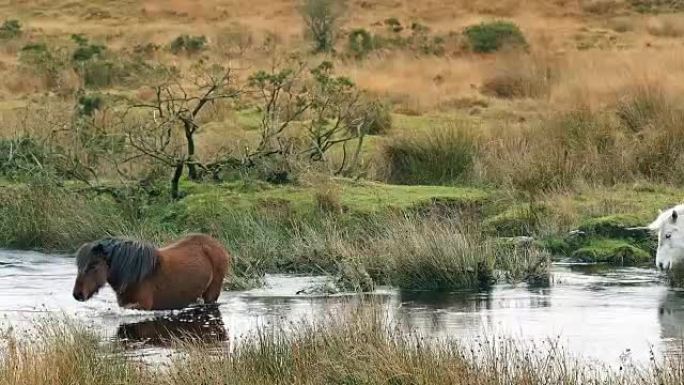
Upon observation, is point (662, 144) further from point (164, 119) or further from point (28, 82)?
point (28, 82)

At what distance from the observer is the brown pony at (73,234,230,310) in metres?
11.6

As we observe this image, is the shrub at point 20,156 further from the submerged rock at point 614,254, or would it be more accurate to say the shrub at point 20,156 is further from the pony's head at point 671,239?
the pony's head at point 671,239

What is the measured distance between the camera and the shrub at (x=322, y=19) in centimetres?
4691

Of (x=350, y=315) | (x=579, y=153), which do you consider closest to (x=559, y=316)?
(x=350, y=315)

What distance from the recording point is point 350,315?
9242 mm

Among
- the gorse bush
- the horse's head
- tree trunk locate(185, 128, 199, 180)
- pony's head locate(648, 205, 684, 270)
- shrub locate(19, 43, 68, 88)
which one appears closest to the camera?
the horse's head

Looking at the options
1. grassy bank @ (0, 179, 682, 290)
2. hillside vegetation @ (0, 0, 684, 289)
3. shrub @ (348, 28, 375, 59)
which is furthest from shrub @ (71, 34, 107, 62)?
grassy bank @ (0, 179, 682, 290)

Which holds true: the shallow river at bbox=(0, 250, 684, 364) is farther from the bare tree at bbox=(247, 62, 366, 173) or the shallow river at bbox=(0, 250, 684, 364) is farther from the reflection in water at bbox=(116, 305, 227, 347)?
the bare tree at bbox=(247, 62, 366, 173)

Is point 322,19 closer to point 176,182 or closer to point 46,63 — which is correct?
point 46,63

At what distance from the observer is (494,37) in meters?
43.2

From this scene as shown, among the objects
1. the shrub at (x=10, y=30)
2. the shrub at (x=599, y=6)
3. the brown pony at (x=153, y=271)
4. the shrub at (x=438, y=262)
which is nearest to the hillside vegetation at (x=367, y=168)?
the shrub at (x=438, y=262)

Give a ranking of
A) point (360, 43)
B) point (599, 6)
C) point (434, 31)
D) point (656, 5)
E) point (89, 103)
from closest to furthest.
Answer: point (89, 103)
point (360, 43)
point (434, 31)
point (599, 6)
point (656, 5)

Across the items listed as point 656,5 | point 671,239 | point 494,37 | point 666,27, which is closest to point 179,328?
point 671,239

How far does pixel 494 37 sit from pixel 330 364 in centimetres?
3565
